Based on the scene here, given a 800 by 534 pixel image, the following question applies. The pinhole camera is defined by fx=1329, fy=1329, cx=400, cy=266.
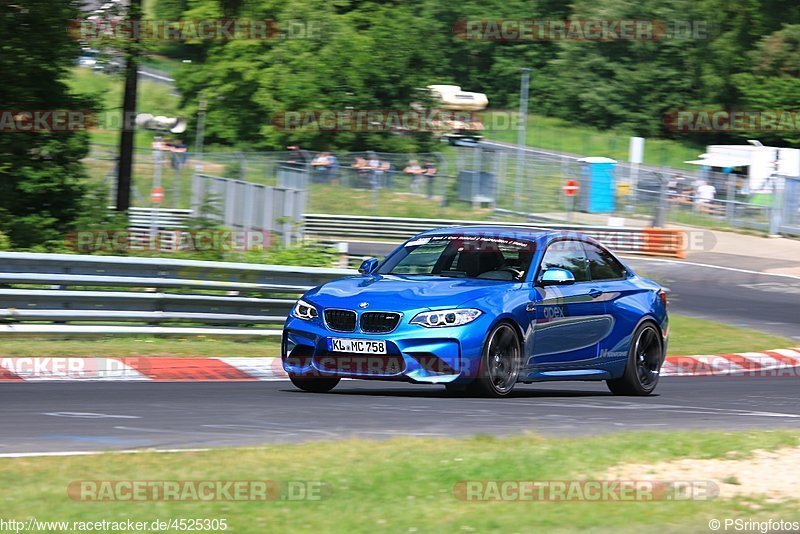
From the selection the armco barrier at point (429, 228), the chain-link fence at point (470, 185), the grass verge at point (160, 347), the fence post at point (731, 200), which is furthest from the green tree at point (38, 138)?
the fence post at point (731, 200)

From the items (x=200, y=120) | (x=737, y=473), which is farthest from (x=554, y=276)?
(x=200, y=120)

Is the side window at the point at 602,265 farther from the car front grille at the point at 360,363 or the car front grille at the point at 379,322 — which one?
the car front grille at the point at 360,363

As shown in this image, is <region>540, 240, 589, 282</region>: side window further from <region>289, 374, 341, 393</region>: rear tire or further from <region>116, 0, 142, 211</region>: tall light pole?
<region>116, 0, 142, 211</region>: tall light pole

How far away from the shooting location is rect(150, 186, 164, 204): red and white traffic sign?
40906 millimetres

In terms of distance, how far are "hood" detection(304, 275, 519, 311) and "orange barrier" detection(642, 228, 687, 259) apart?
86.5 ft

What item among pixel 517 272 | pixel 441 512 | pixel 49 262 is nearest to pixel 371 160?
pixel 49 262

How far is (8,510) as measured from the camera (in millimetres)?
5441

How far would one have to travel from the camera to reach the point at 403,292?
10.7 metres

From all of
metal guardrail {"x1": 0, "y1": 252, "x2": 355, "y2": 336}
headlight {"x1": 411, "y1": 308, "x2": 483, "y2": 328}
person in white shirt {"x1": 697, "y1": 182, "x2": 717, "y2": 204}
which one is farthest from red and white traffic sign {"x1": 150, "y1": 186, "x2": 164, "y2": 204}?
headlight {"x1": 411, "y1": 308, "x2": 483, "y2": 328}

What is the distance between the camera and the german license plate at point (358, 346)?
34.0 feet

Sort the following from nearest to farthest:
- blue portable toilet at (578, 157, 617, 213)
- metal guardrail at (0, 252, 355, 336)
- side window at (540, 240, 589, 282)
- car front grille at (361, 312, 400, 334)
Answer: car front grille at (361, 312, 400, 334)
side window at (540, 240, 589, 282)
metal guardrail at (0, 252, 355, 336)
blue portable toilet at (578, 157, 617, 213)

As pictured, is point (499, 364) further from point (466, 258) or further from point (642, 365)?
point (642, 365)

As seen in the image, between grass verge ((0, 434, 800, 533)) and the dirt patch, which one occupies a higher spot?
the dirt patch

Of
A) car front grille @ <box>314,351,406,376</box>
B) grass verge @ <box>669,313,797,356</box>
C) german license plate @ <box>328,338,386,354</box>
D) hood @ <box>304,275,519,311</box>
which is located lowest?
grass verge @ <box>669,313,797,356</box>
